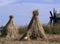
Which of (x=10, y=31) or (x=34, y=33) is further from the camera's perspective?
(x=10, y=31)

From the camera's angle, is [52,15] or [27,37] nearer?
[27,37]

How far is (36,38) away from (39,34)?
501 mm

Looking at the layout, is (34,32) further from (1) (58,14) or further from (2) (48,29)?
(1) (58,14)

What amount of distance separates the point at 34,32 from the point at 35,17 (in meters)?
1.91

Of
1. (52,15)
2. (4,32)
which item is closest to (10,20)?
(4,32)

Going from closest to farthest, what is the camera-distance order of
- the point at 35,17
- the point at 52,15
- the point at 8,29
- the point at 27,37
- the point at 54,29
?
1. the point at 27,37
2. the point at 35,17
3. the point at 8,29
4. the point at 54,29
5. the point at 52,15

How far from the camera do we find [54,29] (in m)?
45.8

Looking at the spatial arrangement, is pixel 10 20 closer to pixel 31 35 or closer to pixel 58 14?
pixel 31 35

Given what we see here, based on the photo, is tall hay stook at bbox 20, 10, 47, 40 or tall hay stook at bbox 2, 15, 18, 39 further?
tall hay stook at bbox 2, 15, 18, 39

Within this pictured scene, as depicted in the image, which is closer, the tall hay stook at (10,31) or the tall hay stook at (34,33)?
the tall hay stook at (34,33)

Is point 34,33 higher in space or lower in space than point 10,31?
higher

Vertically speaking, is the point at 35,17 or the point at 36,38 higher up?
the point at 35,17

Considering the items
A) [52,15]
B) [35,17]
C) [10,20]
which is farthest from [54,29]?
[52,15]

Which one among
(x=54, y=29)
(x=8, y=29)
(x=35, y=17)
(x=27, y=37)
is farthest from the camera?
(x=54, y=29)
